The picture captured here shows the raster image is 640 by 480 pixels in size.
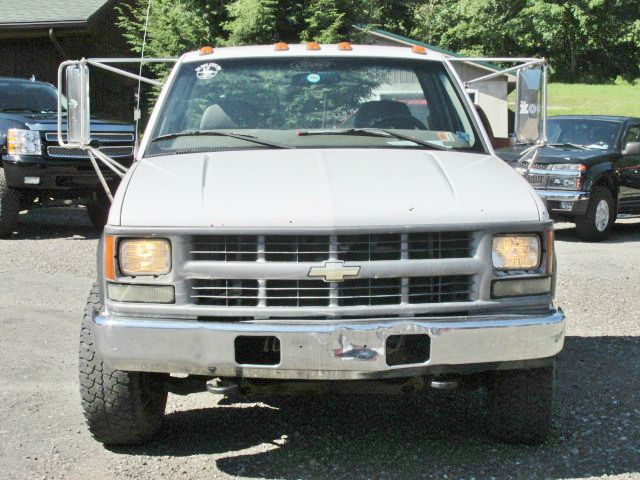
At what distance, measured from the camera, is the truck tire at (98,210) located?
13.0 m

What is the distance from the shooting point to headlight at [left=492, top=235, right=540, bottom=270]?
4.23 metres

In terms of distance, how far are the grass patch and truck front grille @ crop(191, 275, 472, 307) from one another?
33734 millimetres

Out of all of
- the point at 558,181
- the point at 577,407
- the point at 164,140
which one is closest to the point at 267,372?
the point at 164,140

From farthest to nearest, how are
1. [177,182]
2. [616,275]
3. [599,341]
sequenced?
[616,275], [599,341], [177,182]

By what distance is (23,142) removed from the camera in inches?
469

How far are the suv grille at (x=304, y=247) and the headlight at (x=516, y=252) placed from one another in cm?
31

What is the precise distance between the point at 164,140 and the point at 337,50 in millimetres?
1249

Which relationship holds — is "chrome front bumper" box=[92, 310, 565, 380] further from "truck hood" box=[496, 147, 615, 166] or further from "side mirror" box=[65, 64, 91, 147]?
"truck hood" box=[496, 147, 615, 166]

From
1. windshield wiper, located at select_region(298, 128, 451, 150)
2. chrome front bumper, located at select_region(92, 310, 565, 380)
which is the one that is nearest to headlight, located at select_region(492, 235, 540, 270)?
chrome front bumper, located at select_region(92, 310, 565, 380)

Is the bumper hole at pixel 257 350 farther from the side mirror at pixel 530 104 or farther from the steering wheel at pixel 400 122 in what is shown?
the side mirror at pixel 530 104

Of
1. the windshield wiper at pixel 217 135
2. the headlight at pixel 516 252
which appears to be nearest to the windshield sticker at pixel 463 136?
the windshield wiper at pixel 217 135

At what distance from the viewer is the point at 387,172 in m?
4.57

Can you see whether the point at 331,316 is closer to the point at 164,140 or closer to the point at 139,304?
the point at 139,304

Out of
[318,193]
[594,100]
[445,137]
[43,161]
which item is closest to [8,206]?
[43,161]
